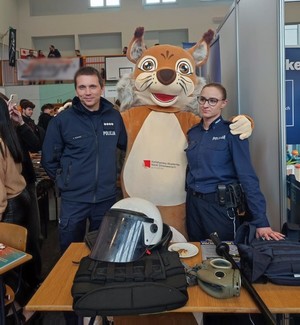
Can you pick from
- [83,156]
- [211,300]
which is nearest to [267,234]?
[211,300]

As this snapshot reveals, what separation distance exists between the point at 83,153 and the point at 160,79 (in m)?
0.63

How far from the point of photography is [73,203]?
79.3 inches

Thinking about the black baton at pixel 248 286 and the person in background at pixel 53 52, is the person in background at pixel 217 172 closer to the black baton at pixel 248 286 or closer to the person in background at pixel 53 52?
the black baton at pixel 248 286

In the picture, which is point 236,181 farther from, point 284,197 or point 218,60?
point 218,60

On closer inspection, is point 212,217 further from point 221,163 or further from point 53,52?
point 53,52

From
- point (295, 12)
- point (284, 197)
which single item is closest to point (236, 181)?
point (284, 197)

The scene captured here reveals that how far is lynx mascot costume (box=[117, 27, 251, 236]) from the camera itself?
2.14m

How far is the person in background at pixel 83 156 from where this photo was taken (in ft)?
6.53

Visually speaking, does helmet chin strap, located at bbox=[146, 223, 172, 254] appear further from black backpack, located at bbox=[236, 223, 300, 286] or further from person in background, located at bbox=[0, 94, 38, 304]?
person in background, located at bbox=[0, 94, 38, 304]

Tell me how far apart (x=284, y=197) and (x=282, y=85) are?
548mm

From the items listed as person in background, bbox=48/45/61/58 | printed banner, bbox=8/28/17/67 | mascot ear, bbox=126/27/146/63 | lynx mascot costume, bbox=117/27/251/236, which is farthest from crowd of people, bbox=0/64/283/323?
person in background, bbox=48/45/61/58

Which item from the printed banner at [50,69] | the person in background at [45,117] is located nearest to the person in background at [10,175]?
the printed banner at [50,69]

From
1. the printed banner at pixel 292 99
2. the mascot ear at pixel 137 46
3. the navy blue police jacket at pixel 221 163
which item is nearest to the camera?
the navy blue police jacket at pixel 221 163

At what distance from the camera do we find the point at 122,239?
1.31 m
